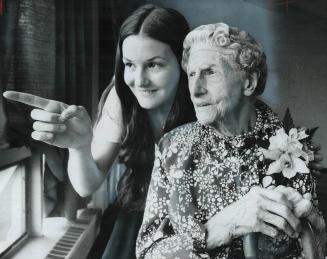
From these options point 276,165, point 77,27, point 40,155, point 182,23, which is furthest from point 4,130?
point 276,165

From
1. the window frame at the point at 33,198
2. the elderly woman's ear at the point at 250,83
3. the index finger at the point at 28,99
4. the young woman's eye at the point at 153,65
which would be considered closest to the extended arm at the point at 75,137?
the index finger at the point at 28,99

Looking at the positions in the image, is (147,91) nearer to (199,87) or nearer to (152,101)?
(152,101)

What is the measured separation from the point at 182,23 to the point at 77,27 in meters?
0.36

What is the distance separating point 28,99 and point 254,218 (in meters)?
0.85

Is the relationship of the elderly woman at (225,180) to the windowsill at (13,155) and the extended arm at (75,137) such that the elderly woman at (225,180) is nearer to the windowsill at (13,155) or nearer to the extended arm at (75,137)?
the extended arm at (75,137)

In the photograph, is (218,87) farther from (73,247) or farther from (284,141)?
(73,247)

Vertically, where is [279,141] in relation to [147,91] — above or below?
below

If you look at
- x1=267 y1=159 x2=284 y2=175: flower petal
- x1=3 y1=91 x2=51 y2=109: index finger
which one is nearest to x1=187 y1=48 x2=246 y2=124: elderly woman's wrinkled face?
x1=267 y1=159 x2=284 y2=175: flower petal

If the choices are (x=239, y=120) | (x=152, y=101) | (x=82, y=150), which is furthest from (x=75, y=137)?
(x=239, y=120)

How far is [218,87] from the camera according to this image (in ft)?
4.26

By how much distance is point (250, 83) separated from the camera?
1.30 metres

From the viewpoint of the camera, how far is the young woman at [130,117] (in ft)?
4.28

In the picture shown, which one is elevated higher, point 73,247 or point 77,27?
point 77,27

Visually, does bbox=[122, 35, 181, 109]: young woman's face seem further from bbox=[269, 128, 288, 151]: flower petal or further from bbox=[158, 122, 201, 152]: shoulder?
bbox=[269, 128, 288, 151]: flower petal
